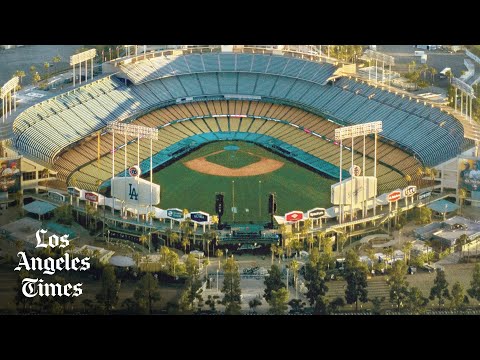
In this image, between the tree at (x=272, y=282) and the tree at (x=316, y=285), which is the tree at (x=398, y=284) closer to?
the tree at (x=316, y=285)

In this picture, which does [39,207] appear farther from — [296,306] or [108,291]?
[296,306]

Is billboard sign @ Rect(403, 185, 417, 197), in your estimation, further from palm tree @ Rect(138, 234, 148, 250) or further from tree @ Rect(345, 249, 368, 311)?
palm tree @ Rect(138, 234, 148, 250)

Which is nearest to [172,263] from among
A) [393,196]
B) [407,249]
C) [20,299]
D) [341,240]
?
[20,299]

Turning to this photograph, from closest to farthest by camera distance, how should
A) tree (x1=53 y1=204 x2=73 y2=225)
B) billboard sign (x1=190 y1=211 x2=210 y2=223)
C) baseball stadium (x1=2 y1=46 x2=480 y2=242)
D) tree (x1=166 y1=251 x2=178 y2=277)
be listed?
tree (x1=166 y1=251 x2=178 y2=277), billboard sign (x1=190 y1=211 x2=210 y2=223), tree (x1=53 y1=204 x2=73 y2=225), baseball stadium (x1=2 y1=46 x2=480 y2=242)

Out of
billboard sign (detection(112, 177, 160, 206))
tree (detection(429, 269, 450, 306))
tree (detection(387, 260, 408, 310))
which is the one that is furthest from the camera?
billboard sign (detection(112, 177, 160, 206))

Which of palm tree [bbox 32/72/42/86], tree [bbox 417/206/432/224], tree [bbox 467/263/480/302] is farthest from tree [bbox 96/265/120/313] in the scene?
palm tree [bbox 32/72/42/86]

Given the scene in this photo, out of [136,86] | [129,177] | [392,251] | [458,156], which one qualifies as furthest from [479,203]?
[136,86]
